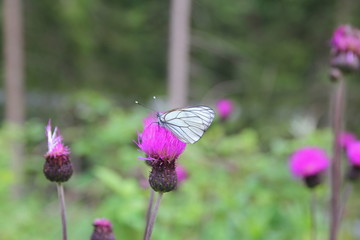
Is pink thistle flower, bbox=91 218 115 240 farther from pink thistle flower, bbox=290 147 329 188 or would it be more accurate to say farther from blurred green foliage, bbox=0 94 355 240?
blurred green foliage, bbox=0 94 355 240

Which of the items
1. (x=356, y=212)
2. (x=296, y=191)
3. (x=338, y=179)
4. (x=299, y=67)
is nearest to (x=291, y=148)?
(x=296, y=191)

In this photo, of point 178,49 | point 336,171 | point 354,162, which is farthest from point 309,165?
point 178,49

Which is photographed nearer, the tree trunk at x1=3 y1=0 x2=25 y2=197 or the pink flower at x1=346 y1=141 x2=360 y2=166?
the pink flower at x1=346 y1=141 x2=360 y2=166

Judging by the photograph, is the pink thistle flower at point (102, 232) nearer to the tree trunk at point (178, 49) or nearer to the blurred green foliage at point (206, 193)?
the blurred green foliage at point (206, 193)

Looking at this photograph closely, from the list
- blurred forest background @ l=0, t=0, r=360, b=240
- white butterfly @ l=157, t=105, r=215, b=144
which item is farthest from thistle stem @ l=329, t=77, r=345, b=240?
blurred forest background @ l=0, t=0, r=360, b=240

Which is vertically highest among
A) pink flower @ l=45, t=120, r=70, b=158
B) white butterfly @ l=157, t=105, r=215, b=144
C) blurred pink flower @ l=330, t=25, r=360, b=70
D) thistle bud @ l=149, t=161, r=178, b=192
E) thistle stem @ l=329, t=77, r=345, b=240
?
blurred pink flower @ l=330, t=25, r=360, b=70

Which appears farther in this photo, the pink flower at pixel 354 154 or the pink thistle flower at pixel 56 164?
the pink flower at pixel 354 154

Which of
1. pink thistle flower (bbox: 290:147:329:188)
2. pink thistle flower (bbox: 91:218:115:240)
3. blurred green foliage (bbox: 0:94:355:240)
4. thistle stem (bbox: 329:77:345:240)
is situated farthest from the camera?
blurred green foliage (bbox: 0:94:355:240)

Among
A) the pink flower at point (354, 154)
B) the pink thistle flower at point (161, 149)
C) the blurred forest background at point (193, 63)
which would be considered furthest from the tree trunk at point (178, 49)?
the pink thistle flower at point (161, 149)
